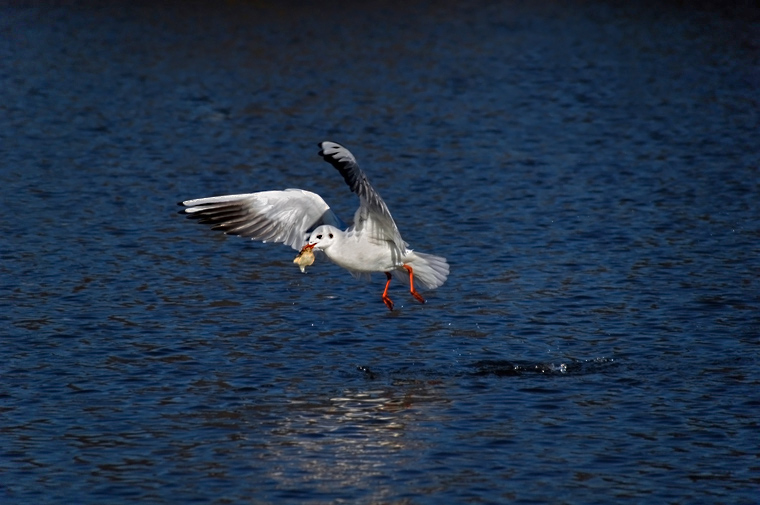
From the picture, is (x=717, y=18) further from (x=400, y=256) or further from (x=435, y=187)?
(x=400, y=256)

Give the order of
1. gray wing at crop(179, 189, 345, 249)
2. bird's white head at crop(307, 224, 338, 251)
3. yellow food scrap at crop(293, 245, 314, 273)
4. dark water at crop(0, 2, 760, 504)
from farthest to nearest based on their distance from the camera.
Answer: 1. gray wing at crop(179, 189, 345, 249)
2. bird's white head at crop(307, 224, 338, 251)
3. yellow food scrap at crop(293, 245, 314, 273)
4. dark water at crop(0, 2, 760, 504)

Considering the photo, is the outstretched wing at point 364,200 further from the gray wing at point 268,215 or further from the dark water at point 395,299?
the dark water at point 395,299

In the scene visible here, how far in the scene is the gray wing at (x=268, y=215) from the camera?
11258 mm

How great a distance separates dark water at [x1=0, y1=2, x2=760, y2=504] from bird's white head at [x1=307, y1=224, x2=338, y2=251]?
1.14 m

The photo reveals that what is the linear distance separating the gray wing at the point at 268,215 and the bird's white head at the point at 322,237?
1.26 ft

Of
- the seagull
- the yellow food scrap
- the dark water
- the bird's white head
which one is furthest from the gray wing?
the dark water

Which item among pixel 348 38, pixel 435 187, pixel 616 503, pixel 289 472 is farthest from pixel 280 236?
pixel 348 38

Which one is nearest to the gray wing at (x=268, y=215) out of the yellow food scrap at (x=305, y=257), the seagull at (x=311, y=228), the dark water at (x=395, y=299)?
the seagull at (x=311, y=228)

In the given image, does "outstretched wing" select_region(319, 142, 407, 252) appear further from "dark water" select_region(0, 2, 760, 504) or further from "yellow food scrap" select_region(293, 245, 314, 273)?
"dark water" select_region(0, 2, 760, 504)

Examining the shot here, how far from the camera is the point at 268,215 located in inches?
444

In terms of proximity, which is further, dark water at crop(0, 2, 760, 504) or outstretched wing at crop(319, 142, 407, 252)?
outstretched wing at crop(319, 142, 407, 252)

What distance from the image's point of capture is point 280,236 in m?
11.3

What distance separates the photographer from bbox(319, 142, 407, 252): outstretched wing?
9.73 m

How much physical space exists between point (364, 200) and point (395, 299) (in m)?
3.68
